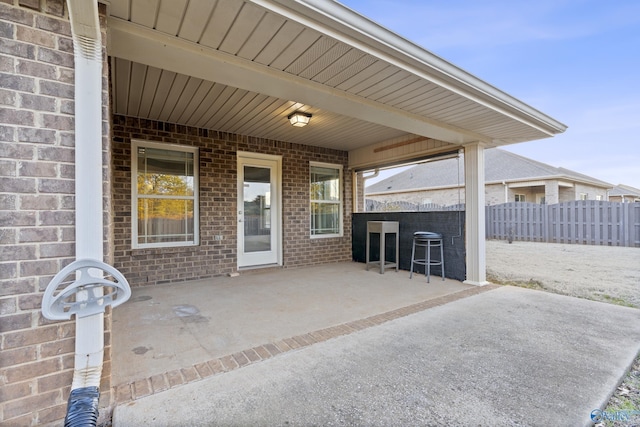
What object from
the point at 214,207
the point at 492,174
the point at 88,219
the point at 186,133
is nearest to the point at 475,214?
the point at 214,207

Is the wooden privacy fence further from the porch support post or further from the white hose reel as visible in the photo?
the white hose reel

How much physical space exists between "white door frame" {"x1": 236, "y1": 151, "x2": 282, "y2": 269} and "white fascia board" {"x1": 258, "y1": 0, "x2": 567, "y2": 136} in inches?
139

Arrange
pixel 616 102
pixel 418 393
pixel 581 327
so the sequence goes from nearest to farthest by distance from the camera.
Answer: pixel 418 393 → pixel 581 327 → pixel 616 102

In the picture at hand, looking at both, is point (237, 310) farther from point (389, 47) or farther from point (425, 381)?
point (389, 47)

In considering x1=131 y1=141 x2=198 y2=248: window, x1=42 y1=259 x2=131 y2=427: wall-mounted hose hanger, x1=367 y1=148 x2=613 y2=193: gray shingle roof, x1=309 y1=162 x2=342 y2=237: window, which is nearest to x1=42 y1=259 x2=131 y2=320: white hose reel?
x1=42 y1=259 x2=131 y2=427: wall-mounted hose hanger

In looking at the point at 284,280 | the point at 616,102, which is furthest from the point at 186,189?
the point at 616,102

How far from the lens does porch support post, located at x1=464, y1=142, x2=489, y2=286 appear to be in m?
4.38

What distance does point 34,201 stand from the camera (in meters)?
1.42

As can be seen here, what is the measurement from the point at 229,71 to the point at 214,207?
290 cm

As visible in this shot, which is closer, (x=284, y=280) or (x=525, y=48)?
(x=284, y=280)

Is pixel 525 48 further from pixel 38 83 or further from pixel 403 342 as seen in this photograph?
pixel 38 83

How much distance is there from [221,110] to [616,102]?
12.1 meters

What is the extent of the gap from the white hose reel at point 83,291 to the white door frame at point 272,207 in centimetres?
371

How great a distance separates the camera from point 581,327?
2.72m
